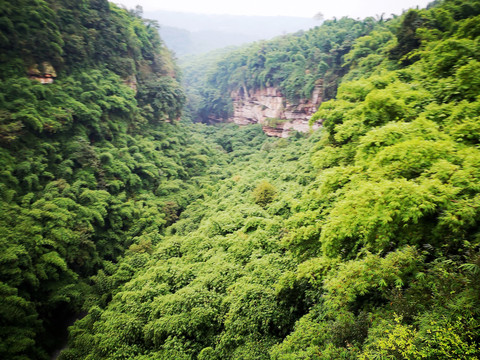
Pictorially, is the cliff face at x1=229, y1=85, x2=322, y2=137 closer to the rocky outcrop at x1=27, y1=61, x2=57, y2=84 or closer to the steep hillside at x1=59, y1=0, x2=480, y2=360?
the steep hillside at x1=59, y1=0, x2=480, y2=360

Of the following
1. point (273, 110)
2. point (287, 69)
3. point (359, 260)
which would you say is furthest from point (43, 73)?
point (287, 69)

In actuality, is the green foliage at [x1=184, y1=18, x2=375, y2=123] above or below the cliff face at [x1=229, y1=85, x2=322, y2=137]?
above

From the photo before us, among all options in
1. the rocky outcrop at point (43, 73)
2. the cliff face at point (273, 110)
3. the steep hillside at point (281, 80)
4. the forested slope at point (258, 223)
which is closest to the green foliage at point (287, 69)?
the steep hillside at point (281, 80)

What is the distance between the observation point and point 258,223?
1112 cm

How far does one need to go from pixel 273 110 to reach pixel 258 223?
31140 millimetres

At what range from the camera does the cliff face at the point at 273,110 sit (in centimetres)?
3162

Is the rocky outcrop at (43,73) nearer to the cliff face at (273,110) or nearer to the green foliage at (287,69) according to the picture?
the green foliage at (287,69)

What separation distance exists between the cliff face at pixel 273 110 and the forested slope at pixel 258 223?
624cm

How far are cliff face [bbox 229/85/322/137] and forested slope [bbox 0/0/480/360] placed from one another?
6.24 m

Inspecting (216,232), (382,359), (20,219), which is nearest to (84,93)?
(20,219)

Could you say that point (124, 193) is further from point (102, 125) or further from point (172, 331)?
point (172, 331)

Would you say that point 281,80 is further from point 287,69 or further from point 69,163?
point 69,163

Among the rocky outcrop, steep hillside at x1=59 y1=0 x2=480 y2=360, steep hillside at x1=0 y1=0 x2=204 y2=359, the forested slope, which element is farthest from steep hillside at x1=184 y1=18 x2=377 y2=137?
the rocky outcrop

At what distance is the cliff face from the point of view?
3162 cm
